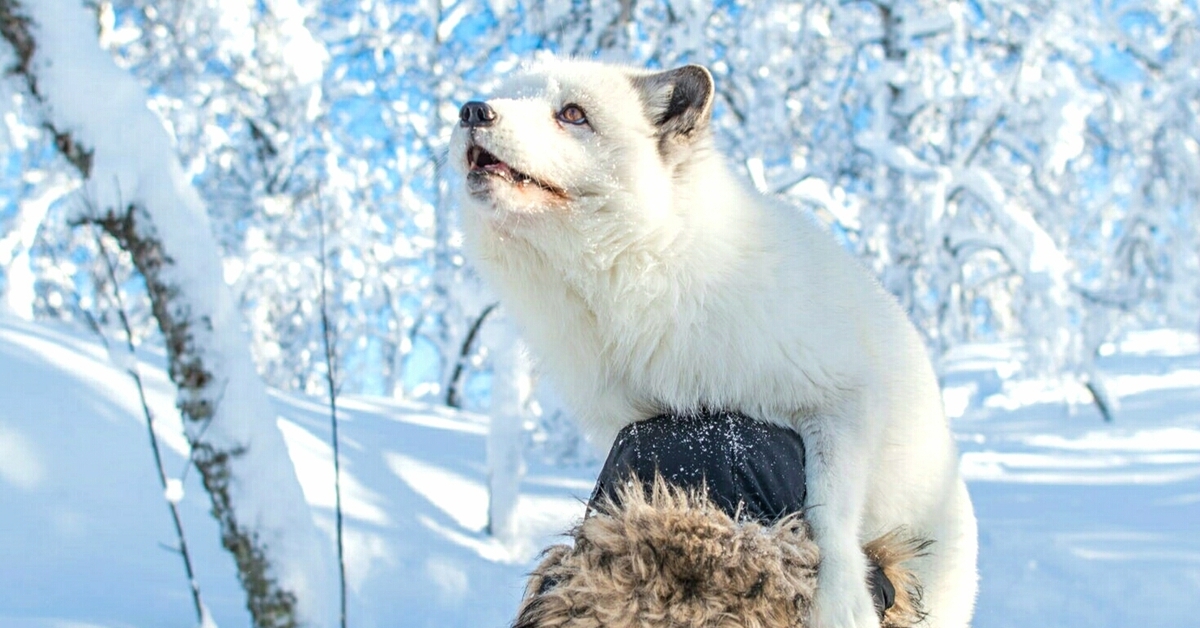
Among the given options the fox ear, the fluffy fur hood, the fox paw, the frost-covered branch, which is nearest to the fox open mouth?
the fox ear

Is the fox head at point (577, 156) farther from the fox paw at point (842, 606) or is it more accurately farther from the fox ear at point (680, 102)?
the fox paw at point (842, 606)

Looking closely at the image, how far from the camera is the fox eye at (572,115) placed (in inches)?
70.8

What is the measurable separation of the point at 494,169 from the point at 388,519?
192 inches

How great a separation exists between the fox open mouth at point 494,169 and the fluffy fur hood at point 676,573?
60 cm

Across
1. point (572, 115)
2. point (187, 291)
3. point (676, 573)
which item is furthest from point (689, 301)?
point (187, 291)

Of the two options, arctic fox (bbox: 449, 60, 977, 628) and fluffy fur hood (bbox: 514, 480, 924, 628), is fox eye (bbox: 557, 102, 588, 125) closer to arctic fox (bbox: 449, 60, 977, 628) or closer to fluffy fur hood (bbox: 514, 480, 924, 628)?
arctic fox (bbox: 449, 60, 977, 628)

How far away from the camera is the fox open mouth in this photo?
1.67m

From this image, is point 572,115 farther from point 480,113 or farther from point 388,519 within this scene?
point 388,519

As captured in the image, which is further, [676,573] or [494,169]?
[494,169]

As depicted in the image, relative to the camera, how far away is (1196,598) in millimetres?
4555

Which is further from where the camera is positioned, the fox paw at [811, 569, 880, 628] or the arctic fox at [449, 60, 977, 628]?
the arctic fox at [449, 60, 977, 628]

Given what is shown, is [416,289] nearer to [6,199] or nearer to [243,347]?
[6,199]

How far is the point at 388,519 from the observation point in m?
6.13

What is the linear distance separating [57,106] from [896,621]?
11.2 feet
